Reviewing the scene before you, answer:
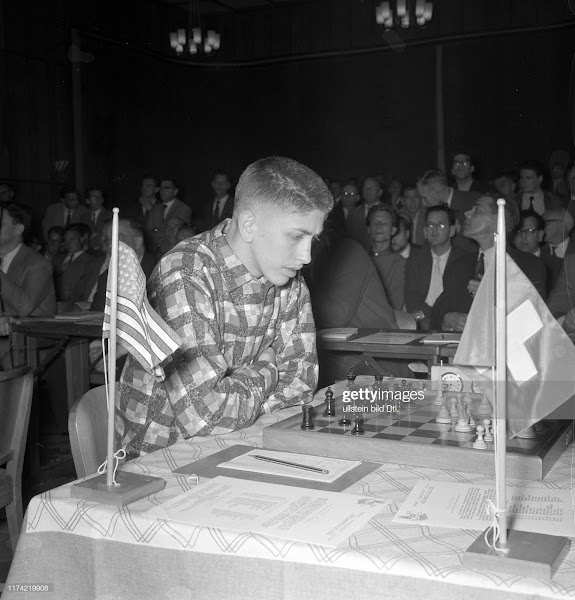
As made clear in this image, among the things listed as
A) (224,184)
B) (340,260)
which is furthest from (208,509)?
(224,184)

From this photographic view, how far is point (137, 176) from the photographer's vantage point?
9.51m

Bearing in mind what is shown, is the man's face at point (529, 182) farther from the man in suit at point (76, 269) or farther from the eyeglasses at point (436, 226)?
the man in suit at point (76, 269)

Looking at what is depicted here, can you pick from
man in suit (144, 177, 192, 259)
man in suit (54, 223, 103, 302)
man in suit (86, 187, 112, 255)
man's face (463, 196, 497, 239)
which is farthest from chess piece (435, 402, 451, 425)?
man in suit (86, 187, 112, 255)

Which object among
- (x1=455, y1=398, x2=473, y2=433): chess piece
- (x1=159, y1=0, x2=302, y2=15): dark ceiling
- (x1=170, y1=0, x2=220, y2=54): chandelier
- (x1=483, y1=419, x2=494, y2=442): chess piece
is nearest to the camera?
(x1=483, y1=419, x2=494, y2=442): chess piece

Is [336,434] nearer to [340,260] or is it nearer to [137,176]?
[340,260]

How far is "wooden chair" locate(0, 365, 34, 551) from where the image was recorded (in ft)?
8.60

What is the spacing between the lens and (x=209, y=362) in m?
A: 1.80

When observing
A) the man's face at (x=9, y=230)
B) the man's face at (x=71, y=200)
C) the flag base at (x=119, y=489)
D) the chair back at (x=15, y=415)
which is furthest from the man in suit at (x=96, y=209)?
the flag base at (x=119, y=489)

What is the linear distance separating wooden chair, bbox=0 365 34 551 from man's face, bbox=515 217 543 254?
364cm

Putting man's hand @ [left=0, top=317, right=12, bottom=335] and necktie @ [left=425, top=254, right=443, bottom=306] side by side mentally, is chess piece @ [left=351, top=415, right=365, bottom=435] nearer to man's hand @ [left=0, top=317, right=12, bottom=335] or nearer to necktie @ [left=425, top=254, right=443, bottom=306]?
man's hand @ [left=0, top=317, right=12, bottom=335]

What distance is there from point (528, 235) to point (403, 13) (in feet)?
15.7

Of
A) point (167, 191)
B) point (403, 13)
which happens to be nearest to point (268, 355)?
point (167, 191)

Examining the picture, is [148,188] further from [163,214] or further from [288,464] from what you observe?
[288,464]

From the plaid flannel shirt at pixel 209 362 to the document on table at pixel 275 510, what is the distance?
43 cm
